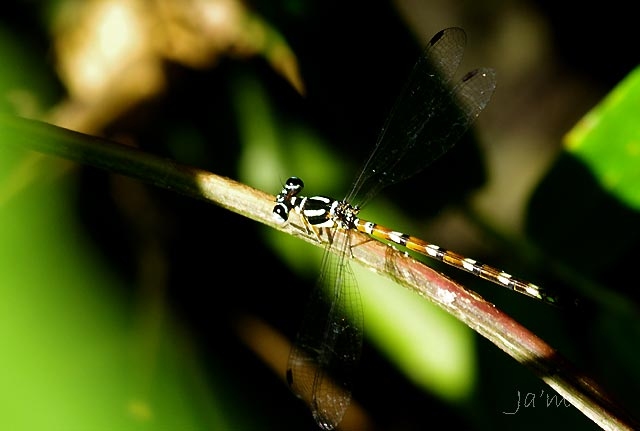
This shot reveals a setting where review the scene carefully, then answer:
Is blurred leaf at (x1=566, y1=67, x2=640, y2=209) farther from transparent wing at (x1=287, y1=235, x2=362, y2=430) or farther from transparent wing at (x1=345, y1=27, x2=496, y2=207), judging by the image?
transparent wing at (x1=287, y1=235, x2=362, y2=430)

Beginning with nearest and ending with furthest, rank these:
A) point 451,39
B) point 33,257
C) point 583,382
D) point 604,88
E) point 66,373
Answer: point 583,382, point 66,373, point 33,257, point 451,39, point 604,88

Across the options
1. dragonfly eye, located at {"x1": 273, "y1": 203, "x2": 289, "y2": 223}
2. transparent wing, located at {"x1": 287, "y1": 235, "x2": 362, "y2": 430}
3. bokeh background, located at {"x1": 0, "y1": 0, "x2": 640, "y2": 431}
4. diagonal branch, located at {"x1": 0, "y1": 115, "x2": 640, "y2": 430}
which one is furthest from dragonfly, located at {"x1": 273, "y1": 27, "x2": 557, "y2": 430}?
diagonal branch, located at {"x1": 0, "y1": 115, "x2": 640, "y2": 430}

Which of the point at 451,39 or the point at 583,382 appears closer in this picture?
the point at 583,382

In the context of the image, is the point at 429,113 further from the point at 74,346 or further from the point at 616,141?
the point at 74,346

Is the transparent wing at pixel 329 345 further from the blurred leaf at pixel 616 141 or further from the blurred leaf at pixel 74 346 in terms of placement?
the blurred leaf at pixel 616 141

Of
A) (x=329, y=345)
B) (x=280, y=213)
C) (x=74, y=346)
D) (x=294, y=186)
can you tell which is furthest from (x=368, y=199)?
(x=74, y=346)

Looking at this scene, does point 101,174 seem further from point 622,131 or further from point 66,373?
point 622,131

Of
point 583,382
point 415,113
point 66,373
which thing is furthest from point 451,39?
point 66,373

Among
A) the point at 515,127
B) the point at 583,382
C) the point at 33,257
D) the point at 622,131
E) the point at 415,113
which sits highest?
the point at 515,127
